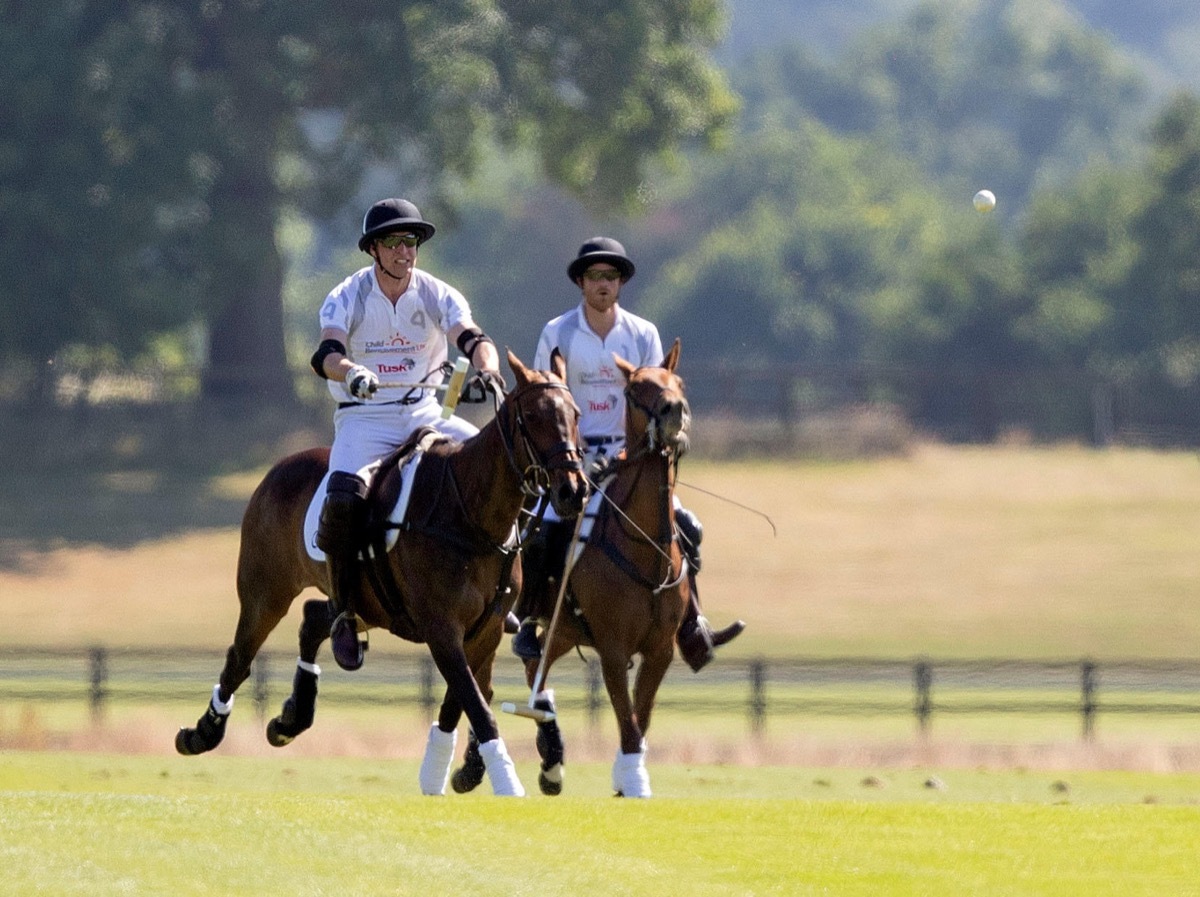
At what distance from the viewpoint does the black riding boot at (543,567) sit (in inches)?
551

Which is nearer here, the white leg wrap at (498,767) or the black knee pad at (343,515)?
the white leg wrap at (498,767)

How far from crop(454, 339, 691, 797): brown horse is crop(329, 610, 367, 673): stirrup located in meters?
1.01

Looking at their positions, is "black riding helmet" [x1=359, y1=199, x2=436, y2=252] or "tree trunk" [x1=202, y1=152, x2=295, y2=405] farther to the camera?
"tree trunk" [x1=202, y1=152, x2=295, y2=405]

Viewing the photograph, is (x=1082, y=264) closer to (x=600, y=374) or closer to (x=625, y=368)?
(x=600, y=374)

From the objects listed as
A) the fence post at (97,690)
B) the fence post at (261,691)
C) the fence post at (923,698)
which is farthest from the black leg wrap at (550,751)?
the fence post at (97,690)

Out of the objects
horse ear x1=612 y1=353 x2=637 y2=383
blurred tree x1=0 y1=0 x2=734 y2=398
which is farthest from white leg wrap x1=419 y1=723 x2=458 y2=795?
blurred tree x1=0 y1=0 x2=734 y2=398

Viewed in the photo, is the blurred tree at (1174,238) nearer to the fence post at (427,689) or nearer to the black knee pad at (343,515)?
the fence post at (427,689)

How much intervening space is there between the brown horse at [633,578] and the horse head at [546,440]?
153cm

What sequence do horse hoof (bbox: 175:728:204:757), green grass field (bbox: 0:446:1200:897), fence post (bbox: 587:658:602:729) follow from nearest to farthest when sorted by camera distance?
green grass field (bbox: 0:446:1200:897) < horse hoof (bbox: 175:728:204:757) < fence post (bbox: 587:658:602:729)

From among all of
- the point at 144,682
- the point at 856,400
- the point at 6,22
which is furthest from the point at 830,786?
the point at 856,400

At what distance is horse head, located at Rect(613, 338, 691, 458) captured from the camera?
43.1 feet

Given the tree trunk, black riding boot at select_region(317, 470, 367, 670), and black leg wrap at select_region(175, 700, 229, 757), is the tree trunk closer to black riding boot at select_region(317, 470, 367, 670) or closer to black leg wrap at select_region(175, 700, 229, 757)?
black leg wrap at select_region(175, 700, 229, 757)

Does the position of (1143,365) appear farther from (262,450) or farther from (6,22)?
(6,22)

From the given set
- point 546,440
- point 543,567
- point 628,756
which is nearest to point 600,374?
point 543,567
